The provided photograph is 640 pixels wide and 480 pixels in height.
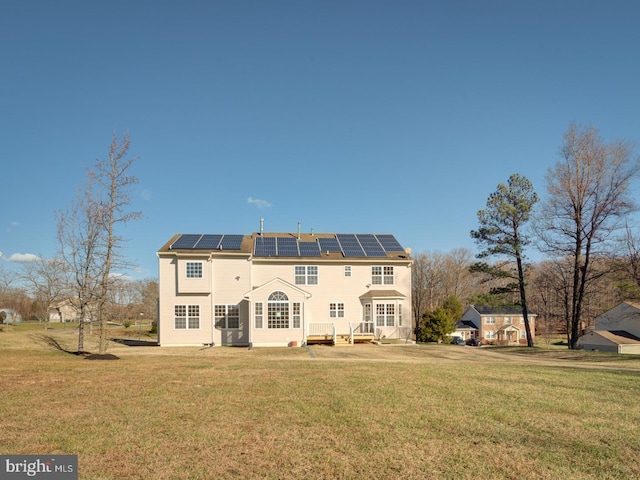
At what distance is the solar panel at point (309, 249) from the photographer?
101ft

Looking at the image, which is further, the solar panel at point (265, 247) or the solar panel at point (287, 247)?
the solar panel at point (287, 247)

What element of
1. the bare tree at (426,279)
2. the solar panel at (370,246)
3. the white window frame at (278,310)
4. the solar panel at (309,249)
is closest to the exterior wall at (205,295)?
the white window frame at (278,310)

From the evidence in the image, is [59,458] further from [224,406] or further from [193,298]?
[193,298]

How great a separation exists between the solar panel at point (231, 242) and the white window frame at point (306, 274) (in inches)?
174

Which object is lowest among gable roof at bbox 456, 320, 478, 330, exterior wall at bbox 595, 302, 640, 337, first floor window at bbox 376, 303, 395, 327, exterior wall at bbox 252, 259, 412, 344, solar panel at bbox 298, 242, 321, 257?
gable roof at bbox 456, 320, 478, 330

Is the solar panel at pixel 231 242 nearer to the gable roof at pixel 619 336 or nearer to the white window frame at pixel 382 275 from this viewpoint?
the white window frame at pixel 382 275

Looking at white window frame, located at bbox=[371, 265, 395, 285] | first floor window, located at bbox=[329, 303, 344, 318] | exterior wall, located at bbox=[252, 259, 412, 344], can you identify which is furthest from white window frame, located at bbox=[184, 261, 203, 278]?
white window frame, located at bbox=[371, 265, 395, 285]

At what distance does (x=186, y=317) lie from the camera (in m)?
28.6

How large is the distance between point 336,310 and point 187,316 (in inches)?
407

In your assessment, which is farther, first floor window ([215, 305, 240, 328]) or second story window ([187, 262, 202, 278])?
first floor window ([215, 305, 240, 328])

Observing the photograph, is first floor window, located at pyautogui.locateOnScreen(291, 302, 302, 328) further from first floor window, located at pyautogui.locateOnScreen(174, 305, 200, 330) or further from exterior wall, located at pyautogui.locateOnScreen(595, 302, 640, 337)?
exterior wall, located at pyautogui.locateOnScreen(595, 302, 640, 337)

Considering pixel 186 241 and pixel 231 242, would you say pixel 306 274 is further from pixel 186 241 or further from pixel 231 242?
pixel 186 241

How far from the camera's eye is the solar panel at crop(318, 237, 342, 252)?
105 feet

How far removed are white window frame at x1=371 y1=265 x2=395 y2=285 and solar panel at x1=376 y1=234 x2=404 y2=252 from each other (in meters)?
1.83
